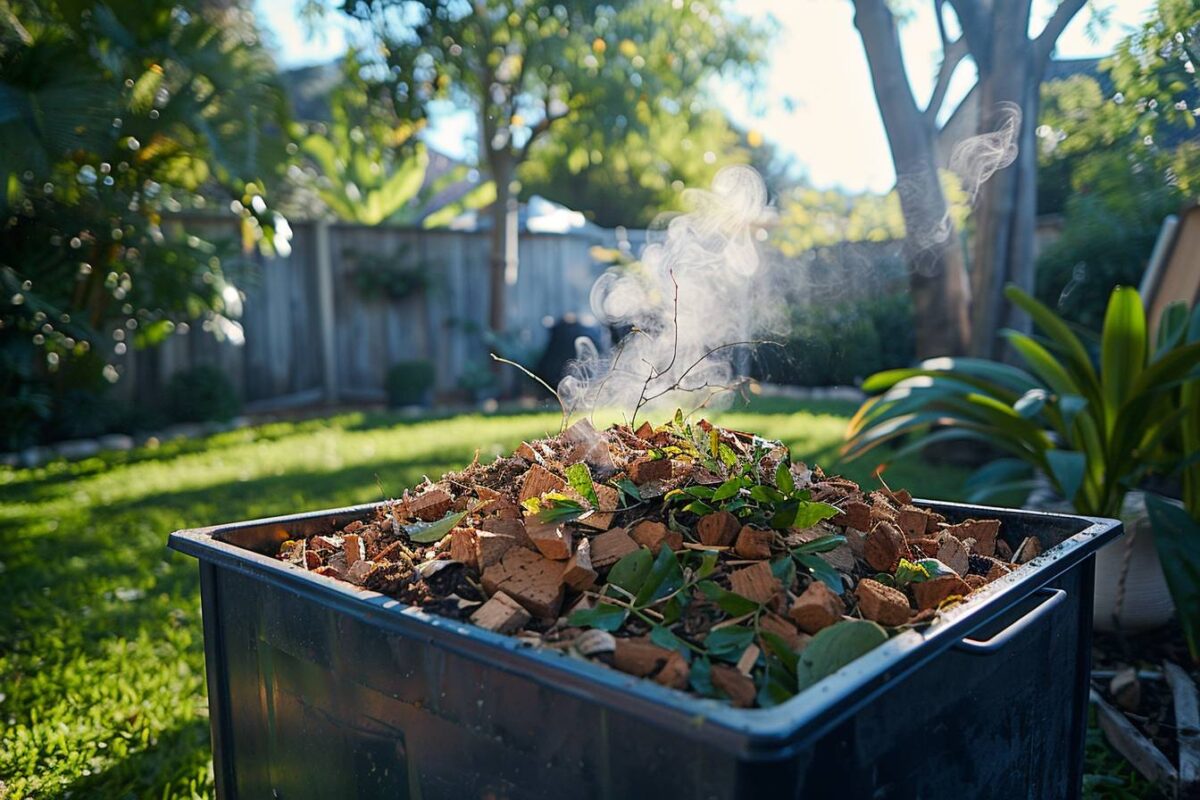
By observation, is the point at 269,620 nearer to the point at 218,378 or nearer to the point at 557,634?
the point at 557,634

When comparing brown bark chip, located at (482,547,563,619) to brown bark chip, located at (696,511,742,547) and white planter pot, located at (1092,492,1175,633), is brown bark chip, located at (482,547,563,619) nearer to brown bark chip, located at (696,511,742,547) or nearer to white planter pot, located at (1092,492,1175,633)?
brown bark chip, located at (696,511,742,547)

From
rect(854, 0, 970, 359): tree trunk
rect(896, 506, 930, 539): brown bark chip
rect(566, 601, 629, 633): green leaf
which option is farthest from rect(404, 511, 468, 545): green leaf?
rect(854, 0, 970, 359): tree trunk

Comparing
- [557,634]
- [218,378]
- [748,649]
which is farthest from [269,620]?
[218,378]

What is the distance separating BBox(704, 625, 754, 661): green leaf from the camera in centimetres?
93

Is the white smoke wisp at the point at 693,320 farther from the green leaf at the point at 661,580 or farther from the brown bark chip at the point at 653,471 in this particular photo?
the green leaf at the point at 661,580

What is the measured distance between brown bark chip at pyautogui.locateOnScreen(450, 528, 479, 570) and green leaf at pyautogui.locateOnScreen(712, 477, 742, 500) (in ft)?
1.08

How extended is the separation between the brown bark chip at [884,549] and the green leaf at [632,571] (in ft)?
1.01

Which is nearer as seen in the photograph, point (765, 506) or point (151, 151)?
point (765, 506)

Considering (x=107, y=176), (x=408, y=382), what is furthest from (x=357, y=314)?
(x=107, y=176)

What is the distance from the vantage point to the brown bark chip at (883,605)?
0.99 meters

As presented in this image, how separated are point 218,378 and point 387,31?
307cm

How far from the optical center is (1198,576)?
1840 millimetres

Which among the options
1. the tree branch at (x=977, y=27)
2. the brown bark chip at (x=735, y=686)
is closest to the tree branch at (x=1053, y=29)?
the tree branch at (x=977, y=27)

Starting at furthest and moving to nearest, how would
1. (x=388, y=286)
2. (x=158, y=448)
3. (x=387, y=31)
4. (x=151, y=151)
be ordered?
(x=388, y=286) → (x=387, y=31) → (x=158, y=448) → (x=151, y=151)
